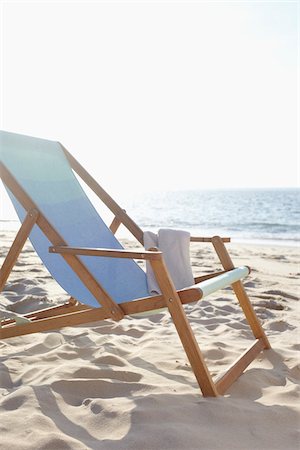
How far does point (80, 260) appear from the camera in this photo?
7.63 ft

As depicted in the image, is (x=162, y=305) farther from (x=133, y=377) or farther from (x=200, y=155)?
(x=200, y=155)

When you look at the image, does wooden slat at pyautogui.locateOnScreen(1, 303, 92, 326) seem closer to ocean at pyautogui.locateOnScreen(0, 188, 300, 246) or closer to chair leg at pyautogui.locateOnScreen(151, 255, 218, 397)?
chair leg at pyautogui.locateOnScreen(151, 255, 218, 397)

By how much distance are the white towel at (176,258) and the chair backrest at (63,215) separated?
16 cm

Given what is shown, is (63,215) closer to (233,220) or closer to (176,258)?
(176,258)

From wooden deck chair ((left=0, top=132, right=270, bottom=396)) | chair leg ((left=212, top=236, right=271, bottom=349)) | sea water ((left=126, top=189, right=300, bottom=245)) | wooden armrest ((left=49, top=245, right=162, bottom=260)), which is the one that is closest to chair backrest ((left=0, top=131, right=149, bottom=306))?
wooden deck chair ((left=0, top=132, right=270, bottom=396))

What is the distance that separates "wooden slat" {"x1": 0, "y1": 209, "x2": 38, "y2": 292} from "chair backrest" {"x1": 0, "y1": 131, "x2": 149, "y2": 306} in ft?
0.38

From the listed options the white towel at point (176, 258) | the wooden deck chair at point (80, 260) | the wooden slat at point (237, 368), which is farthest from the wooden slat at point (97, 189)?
the wooden slat at point (237, 368)

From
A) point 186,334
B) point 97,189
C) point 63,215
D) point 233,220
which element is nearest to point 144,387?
point 186,334

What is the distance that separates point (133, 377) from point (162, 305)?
1.37ft

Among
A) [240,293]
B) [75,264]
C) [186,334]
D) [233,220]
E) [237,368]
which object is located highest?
[75,264]

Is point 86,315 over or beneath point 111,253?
beneath

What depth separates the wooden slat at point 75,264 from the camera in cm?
228

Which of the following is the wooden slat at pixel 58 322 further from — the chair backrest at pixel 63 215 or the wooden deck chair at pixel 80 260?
the chair backrest at pixel 63 215

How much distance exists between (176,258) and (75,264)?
0.72 m
